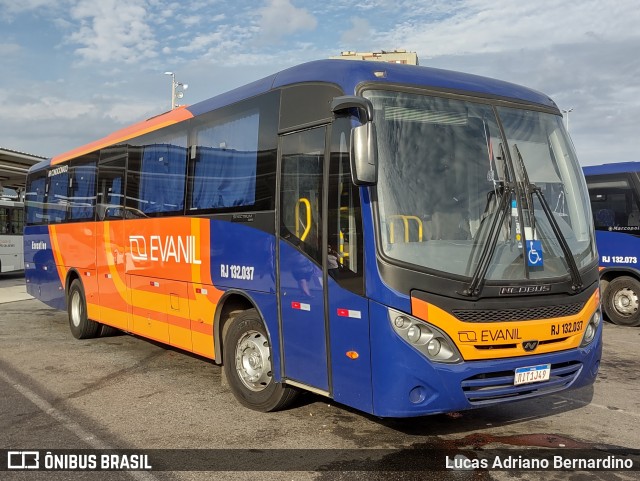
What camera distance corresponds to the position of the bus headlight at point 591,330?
205 inches

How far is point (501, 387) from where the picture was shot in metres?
4.71

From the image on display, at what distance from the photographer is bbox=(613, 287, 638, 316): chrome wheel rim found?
40.2 feet

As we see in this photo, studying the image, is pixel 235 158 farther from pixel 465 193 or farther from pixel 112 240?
pixel 112 240

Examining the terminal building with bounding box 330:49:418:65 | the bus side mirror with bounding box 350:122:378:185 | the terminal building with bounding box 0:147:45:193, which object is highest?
the terminal building with bounding box 330:49:418:65

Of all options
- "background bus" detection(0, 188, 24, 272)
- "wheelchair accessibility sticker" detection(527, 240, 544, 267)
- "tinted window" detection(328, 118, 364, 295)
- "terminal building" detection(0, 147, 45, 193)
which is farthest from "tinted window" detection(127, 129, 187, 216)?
"background bus" detection(0, 188, 24, 272)

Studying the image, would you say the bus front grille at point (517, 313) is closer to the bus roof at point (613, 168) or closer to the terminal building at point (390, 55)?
the bus roof at point (613, 168)

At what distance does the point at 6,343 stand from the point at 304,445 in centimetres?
713

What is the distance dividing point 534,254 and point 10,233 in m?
25.6

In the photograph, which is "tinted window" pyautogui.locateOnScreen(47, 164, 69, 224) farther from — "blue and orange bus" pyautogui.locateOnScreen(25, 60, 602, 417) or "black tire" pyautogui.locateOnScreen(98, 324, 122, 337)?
"blue and orange bus" pyautogui.locateOnScreen(25, 60, 602, 417)

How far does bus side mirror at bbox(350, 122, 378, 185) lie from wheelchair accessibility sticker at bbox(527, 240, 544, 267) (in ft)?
4.49

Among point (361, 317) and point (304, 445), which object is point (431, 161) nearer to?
point (361, 317)

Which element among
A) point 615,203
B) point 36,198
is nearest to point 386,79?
point 615,203

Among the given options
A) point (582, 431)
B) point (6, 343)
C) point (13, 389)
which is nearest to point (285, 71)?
point (582, 431)

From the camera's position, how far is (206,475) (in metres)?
4.53
